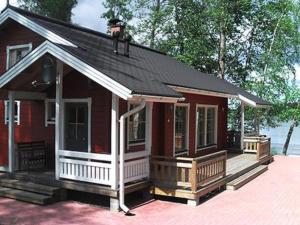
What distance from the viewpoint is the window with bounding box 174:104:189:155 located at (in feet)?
43.0

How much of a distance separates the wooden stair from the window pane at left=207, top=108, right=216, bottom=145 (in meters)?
7.90

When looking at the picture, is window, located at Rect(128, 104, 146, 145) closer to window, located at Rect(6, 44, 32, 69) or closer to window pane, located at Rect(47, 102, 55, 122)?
window pane, located at Rect(47, 102, 55, 122)

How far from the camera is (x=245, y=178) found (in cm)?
1256

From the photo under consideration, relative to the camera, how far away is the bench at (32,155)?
35.9 feet

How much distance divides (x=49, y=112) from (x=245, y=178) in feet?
20.3

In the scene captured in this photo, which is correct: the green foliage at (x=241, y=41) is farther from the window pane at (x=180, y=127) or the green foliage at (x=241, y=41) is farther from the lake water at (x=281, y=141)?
the window pane at (x=180, y=127)

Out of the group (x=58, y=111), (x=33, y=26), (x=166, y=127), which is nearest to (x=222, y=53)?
(x=166, y=127)

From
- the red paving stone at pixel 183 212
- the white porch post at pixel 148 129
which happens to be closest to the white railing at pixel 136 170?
Answer: the white porch post at pixel 148 129

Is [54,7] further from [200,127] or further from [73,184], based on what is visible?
[73,184]

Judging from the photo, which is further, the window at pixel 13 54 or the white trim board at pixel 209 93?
the window at pixel 13 54

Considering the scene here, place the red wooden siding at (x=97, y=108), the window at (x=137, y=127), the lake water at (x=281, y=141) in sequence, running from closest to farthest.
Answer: the red wooden siding at (x=97, y=108) < the window at (x=137, y=127) < the lake water at (x=281, y=141)

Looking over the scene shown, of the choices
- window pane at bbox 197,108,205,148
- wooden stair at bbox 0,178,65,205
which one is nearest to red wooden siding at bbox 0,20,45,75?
wooden stair at bbox 0,178,65,205

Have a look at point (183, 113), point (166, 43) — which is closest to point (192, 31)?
point (166, 43)

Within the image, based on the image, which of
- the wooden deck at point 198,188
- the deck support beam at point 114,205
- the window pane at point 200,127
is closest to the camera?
the deck support beam at point 114,205
